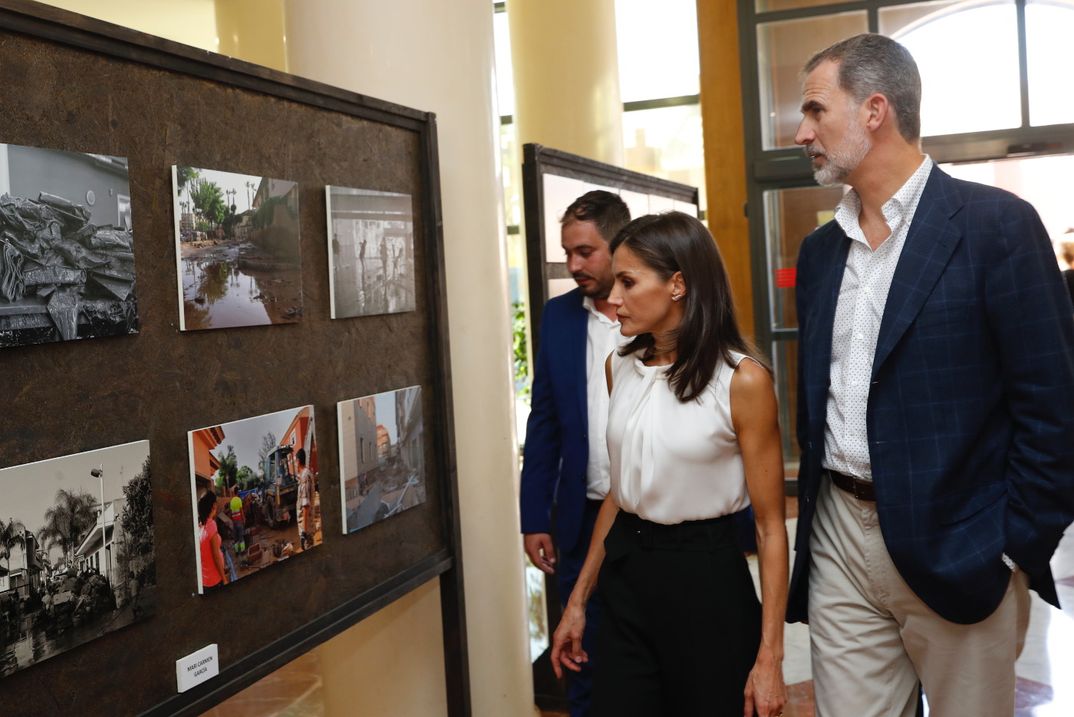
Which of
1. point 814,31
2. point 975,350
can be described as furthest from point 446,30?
point 814,31

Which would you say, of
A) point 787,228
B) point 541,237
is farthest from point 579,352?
→ point 787,228

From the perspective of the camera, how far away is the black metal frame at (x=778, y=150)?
752 centimetres

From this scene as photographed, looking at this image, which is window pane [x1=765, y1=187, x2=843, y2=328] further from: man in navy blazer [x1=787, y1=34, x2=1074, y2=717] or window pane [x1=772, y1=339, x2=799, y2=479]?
man in navy blazer [x1=787, y1=34, x2=1074, y2=717]

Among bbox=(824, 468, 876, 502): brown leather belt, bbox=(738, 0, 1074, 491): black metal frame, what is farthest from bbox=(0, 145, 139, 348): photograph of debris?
bbox=(738, 0, 1074, 491): black metal frame

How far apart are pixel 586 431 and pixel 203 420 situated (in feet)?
4.61

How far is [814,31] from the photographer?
7859mm

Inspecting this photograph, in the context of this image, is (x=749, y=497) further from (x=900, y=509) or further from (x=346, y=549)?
(x=346, y=549)

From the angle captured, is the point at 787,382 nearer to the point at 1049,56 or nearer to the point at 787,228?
the point at 787,228

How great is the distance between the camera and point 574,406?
10.3 ft

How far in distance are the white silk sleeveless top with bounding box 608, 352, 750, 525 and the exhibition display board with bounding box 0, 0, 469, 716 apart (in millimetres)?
648

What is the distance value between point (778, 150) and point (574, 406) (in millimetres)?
5323

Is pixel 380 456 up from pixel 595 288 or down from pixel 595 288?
down

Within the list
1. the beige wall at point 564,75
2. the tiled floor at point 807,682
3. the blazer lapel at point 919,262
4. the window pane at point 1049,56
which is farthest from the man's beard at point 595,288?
the window pane at point 1049,56

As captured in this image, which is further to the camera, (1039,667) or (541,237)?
(1039,667)
